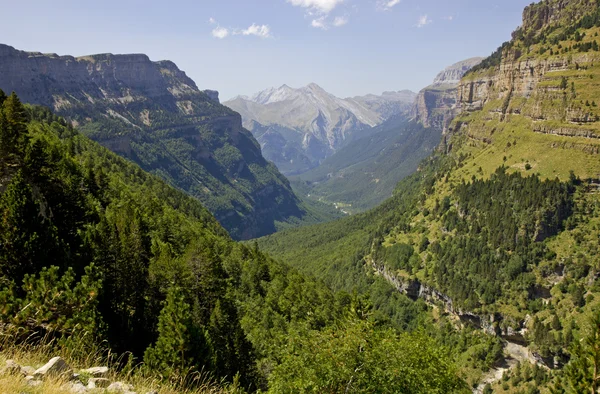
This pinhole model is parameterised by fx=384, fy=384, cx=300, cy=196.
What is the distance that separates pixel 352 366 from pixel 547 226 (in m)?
111

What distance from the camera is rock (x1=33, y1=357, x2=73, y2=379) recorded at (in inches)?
510

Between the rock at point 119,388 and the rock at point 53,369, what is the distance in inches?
61.7

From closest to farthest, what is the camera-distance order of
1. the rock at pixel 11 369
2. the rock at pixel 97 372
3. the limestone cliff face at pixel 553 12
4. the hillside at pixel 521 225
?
the rock at pixel 11 369, the rock at pixel 97 372, the hillside at pixel 521 225, the limestone cliff face at pixel 553 12

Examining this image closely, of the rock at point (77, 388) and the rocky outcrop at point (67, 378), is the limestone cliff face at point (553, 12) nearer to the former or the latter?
the rocky outcrop at point (67, 378)

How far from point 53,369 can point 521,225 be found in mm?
127048

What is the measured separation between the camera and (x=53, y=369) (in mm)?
13234

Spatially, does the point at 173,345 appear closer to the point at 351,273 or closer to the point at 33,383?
the point at 33,383

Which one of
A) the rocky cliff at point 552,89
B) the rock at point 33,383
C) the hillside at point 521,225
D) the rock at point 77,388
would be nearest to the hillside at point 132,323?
the rock at point 33,383

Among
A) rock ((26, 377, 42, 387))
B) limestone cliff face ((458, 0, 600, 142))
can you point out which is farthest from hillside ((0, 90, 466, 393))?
limestone cliff face ((458, 0, 600, 142))

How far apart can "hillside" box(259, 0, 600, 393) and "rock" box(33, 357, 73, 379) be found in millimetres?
79537

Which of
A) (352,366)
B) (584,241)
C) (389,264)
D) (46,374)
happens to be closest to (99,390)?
(46,374)

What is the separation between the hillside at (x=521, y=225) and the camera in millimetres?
93188

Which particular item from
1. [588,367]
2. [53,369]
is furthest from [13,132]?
[588,367]

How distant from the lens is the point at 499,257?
11512cm
